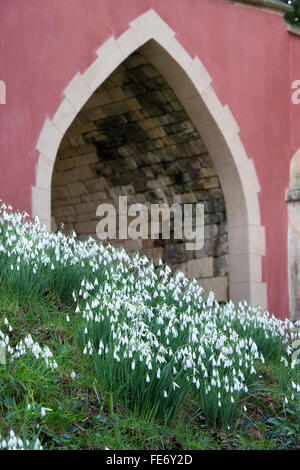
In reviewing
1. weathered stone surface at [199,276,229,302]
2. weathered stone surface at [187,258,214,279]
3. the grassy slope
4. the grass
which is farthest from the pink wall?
the grassy slope

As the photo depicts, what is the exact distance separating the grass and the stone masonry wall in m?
3.53

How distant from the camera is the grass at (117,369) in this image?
3910 mm

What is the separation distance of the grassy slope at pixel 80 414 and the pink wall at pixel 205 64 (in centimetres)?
225

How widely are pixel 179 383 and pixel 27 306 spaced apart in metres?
1.22

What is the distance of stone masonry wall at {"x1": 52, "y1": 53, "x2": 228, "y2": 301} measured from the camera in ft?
29.1

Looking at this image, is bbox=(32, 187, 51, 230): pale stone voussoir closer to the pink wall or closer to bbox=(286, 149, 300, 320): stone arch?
the pink wall

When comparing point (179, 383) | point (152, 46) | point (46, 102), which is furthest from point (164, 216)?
point (179, 383)

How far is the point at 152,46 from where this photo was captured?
796cm

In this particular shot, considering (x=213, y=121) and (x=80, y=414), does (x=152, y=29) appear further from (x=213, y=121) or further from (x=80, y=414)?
(x=80, y=414)

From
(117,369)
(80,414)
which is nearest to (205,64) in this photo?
(117,369)

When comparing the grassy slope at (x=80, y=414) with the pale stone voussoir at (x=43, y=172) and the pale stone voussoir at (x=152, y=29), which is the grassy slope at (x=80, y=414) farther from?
the pale stone voussoir at (x=152, y=29)

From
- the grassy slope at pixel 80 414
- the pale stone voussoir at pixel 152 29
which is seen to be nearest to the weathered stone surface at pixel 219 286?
the pale stone voussoir at pixel 152 29

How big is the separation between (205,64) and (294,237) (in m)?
2.33

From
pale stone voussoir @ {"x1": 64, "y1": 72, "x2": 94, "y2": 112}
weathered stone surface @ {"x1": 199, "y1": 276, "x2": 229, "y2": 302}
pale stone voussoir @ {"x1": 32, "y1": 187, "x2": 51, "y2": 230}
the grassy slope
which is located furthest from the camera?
weathered stone surface @ {"x1": 199, "y1": 276, "x2": 229, "y2": 302}
